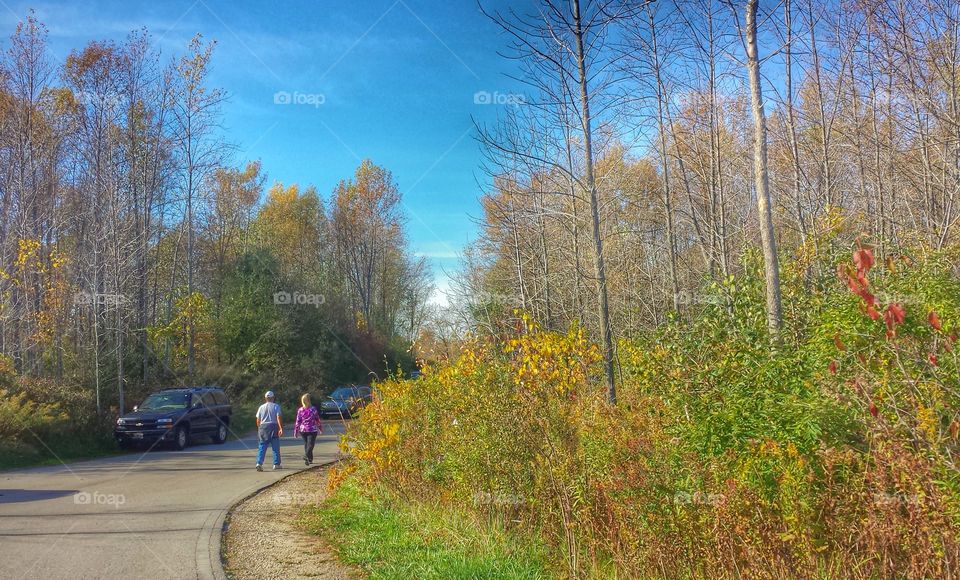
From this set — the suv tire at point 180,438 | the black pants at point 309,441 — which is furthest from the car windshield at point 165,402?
the black pants at point 309,441

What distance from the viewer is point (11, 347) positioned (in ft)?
65.8

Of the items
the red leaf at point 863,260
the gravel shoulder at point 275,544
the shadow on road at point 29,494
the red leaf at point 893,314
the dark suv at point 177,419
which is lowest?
the gravel shoulder at point 275,544

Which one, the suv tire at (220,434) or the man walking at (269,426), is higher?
the man walking at (269,426)

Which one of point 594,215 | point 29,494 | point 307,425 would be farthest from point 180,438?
point 594,215

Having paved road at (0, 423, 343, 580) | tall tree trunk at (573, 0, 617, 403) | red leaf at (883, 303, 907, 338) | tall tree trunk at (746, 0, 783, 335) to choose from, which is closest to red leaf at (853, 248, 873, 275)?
red leaf at (883, 303, 907, 338)

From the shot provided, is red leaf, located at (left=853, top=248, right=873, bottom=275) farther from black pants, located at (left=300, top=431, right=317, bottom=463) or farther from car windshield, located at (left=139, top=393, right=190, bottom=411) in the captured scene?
car windshield, located at (left=139, top=393, right=190, bottom=411)

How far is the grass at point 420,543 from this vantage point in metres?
5.75

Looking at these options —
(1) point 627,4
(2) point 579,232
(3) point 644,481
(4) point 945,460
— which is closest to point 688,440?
(3) point 644,481

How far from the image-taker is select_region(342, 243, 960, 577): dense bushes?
3.81 meters

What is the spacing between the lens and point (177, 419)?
18.5 m

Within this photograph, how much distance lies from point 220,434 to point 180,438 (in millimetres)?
2559

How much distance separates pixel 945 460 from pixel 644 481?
1888mm

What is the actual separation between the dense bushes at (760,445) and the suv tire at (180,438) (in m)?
14.4

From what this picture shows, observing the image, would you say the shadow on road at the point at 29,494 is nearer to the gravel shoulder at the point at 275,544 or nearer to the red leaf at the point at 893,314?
the gravel shoulder at the point at 275,544
